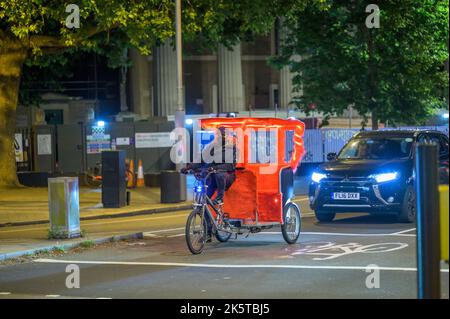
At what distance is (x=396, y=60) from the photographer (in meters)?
28.8

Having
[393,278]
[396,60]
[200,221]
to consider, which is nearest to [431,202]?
[393,278]

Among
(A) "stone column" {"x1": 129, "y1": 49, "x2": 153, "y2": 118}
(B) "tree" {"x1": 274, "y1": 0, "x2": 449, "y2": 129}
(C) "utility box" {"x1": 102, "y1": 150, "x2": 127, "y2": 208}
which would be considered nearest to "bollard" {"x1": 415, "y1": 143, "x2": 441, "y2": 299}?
(C) "utility box" {"x1": 102, "y1": 150, "x2": 127, "y2": 208}

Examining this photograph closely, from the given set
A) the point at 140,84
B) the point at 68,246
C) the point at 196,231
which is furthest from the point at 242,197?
the point at 140,84

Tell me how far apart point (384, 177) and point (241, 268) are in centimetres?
533

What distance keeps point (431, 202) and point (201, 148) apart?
8.26 m

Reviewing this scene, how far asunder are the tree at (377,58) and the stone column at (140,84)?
15514mm

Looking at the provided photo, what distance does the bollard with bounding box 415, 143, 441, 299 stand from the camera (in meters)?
5.55

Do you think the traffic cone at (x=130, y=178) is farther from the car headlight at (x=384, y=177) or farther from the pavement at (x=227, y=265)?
the car headlight at (x=384, y=177)

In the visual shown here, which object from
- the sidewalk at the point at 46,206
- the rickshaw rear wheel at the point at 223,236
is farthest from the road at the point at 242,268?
the sidewalk at the point at 46,206

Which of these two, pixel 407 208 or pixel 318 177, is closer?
pixel 407 208

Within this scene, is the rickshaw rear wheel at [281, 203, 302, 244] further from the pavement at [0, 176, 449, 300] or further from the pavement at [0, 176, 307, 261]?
the pavement at [0, 176, 307, 261]

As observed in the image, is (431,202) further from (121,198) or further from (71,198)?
(121,198)

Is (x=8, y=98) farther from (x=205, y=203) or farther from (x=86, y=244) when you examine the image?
(x=205, y=203)

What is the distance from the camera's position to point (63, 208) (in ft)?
46.3
